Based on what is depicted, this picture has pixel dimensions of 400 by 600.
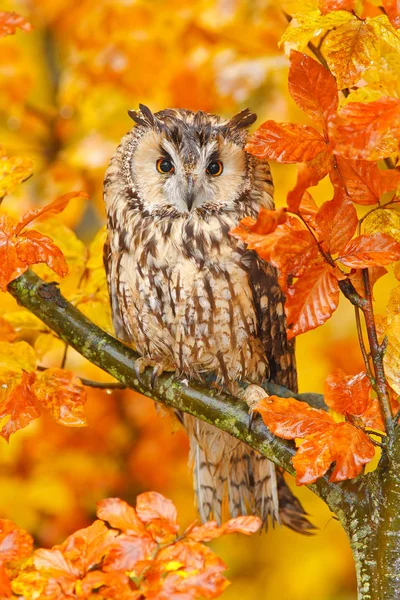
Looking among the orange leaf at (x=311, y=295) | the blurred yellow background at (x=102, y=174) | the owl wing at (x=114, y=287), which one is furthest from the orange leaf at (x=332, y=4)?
the blurred yellow background at (x=102, y=174)

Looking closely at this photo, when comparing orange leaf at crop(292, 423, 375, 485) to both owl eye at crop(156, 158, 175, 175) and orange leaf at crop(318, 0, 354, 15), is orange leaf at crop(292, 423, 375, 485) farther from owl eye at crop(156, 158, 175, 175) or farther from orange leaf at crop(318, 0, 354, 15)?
owl eye at crop(156, 158, 175, 175)

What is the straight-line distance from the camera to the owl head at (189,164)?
1736 millimetres

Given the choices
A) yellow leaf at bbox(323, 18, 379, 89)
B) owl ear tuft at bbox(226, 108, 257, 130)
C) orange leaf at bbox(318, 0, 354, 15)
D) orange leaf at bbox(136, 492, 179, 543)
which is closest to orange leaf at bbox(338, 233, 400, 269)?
yellow leaf at bbox(323, 18, 379, 89)

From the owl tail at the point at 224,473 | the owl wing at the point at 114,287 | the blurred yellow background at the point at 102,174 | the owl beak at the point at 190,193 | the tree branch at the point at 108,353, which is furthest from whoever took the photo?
the blurred yellow background at the point at 102,174

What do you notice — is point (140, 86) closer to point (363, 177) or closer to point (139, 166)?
point (139, 166)

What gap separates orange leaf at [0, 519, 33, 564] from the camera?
1.23 meters

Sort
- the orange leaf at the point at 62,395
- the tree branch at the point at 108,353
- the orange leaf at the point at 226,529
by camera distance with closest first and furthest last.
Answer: the orange leaf at the point at 226,529
the orange leaf at the point at 62,395
the tree branch at the point at 108,353

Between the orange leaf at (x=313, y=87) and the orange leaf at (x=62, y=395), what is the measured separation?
2.18 ft

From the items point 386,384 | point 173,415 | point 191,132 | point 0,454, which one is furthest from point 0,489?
point 386,384

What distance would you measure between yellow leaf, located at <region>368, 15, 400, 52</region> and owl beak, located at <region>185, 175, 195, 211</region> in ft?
2.15

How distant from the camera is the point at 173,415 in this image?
2.17 metres

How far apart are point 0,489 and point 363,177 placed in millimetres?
2241

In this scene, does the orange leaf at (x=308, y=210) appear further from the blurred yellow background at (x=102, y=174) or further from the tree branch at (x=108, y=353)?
the blurred yellow background at (x=102, y=174)

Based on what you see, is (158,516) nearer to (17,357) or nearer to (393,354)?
(17,357)
